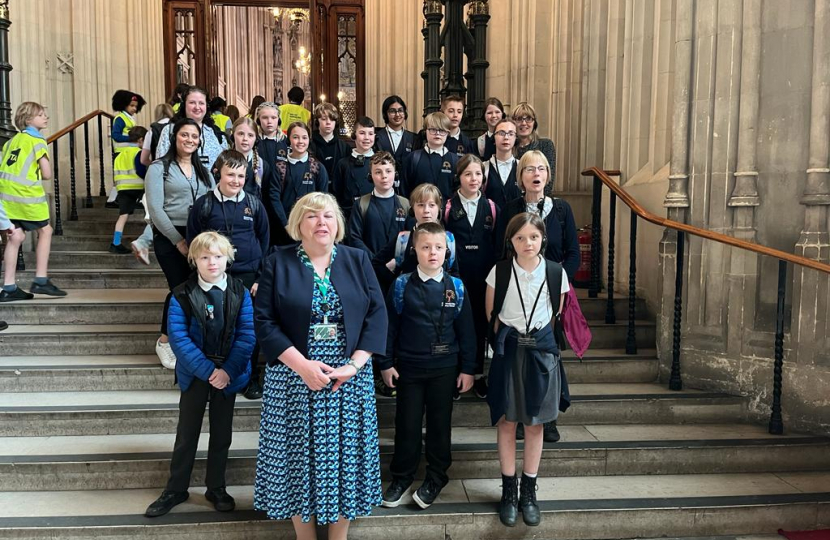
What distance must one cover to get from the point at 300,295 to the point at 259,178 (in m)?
2.00

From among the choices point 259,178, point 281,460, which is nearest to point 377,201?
point 259,178

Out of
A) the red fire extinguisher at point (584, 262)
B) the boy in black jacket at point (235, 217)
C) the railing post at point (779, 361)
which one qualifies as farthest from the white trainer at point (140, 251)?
the railing post at point (779, 361)

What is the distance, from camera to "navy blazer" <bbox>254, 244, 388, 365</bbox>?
270cm

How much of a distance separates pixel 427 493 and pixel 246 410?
4.37ft

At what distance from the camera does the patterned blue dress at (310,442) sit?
9.03 feet

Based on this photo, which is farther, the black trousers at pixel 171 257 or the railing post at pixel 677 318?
the railing post at pixel 677 318

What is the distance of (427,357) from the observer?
10.7 ft

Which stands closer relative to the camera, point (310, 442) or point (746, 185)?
point (310, 442)

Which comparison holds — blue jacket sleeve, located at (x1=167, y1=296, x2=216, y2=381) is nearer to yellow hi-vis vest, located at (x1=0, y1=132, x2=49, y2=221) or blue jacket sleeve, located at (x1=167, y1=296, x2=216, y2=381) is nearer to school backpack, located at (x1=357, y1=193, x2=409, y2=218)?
school backpack, located at (x1=357, y1=193, x2=409, y2=218)

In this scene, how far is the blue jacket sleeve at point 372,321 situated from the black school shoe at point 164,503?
1357mm

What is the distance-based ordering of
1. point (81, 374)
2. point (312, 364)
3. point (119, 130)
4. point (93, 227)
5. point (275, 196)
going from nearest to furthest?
point (312, 364) → point (81, 374) → point (275, 196) → point (93, 227) → point (119, 130)

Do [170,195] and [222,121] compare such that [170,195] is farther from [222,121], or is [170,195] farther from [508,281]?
[222,121]

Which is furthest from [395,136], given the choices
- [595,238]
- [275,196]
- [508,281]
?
[508,281]

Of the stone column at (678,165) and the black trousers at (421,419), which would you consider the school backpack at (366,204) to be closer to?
the black trousers at (421,419)
